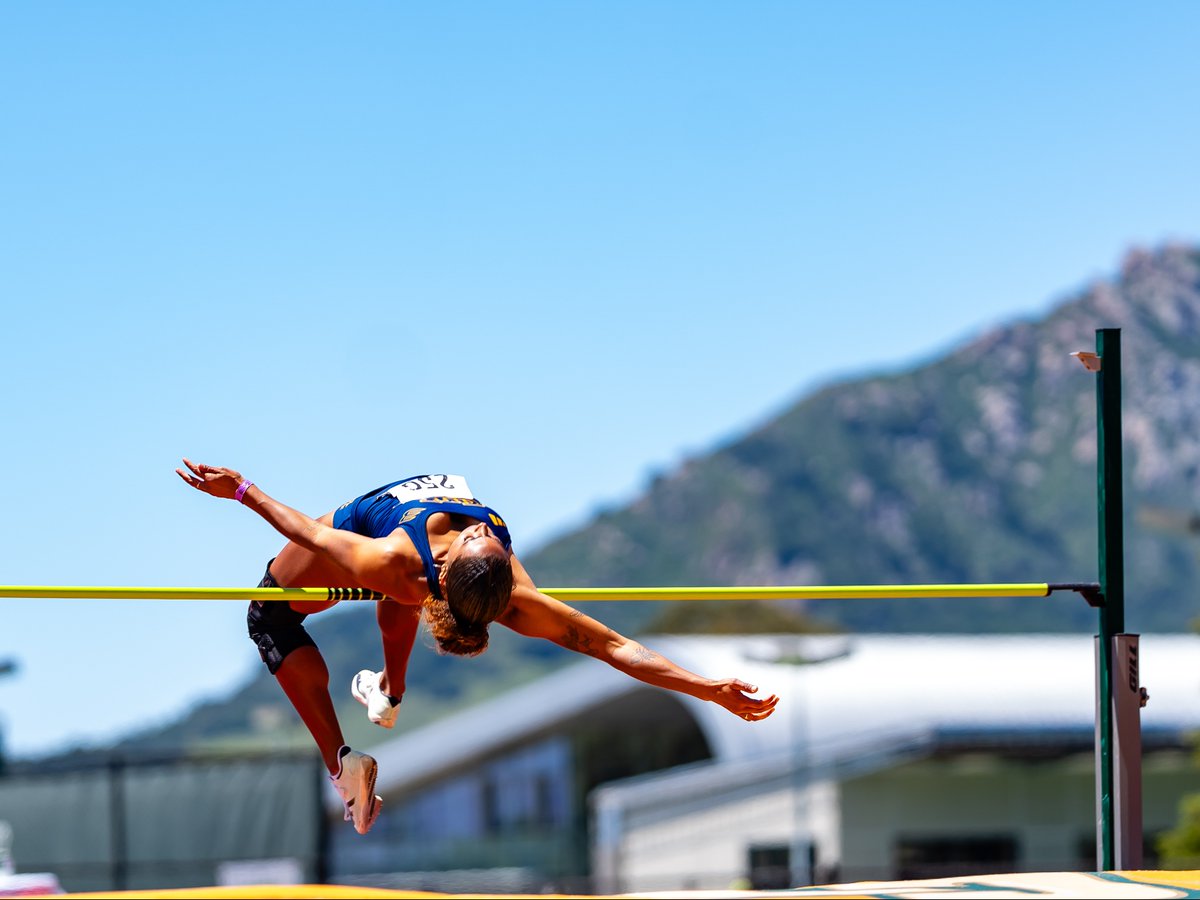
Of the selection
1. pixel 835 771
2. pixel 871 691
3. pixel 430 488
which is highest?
pixel 871 691

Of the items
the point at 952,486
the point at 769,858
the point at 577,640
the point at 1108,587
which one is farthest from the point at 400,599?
the point at 952,486

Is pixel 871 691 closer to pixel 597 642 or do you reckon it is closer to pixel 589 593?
pixel 589 593

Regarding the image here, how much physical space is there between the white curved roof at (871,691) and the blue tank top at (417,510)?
70.7ft

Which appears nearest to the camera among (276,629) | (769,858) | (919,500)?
(276,629)

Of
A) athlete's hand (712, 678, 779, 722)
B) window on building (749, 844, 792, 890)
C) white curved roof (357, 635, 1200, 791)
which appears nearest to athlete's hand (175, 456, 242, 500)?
athlete's hand (712, 678, 779, 722)

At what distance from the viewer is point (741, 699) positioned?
6.21 m

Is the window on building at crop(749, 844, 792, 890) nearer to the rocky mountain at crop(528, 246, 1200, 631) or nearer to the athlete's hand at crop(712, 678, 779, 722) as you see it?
the athlete's hand at crop(712, 678, 779, 722)

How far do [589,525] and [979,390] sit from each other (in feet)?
124

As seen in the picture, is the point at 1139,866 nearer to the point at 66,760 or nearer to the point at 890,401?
the point at 66,760

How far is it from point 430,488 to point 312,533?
A: 0.50 meters

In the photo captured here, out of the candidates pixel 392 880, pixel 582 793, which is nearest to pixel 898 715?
pixel 582 793

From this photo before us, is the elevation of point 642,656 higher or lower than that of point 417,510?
lower

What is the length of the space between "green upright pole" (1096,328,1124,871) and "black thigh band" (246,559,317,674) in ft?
9.85

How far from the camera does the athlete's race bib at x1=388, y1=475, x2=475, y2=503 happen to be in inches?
261
